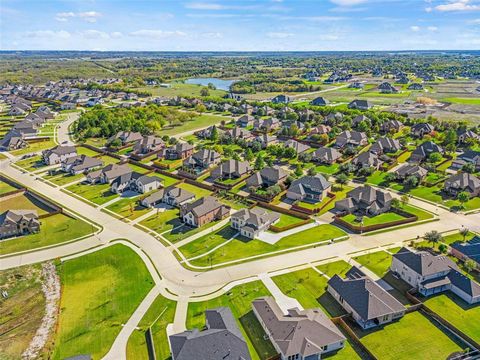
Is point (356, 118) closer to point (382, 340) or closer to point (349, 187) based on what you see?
point (349, 187)

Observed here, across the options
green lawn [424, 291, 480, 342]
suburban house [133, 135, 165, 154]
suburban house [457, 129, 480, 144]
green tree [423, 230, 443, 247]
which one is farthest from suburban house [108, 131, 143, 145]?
suburban house [457, 129, 480, 144]

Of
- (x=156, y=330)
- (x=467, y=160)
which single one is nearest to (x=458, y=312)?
(x=156, y=330)

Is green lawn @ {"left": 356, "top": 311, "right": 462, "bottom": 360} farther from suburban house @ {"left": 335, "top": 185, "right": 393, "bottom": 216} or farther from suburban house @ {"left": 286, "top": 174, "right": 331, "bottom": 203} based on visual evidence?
suburban house @ {"left": 286, "top": 174, "right": 331, "bottom": 203}

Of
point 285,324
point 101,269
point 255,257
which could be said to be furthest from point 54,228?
point 285,324

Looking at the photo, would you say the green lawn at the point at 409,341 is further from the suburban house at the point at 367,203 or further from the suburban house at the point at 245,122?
the suburban house at the point at 245,122

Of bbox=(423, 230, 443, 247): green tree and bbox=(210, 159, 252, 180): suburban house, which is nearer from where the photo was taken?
bbox=(423, 230, 443, 247): green tree

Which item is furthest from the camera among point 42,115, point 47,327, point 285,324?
point 42,115

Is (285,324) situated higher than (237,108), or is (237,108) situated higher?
(237,108)
